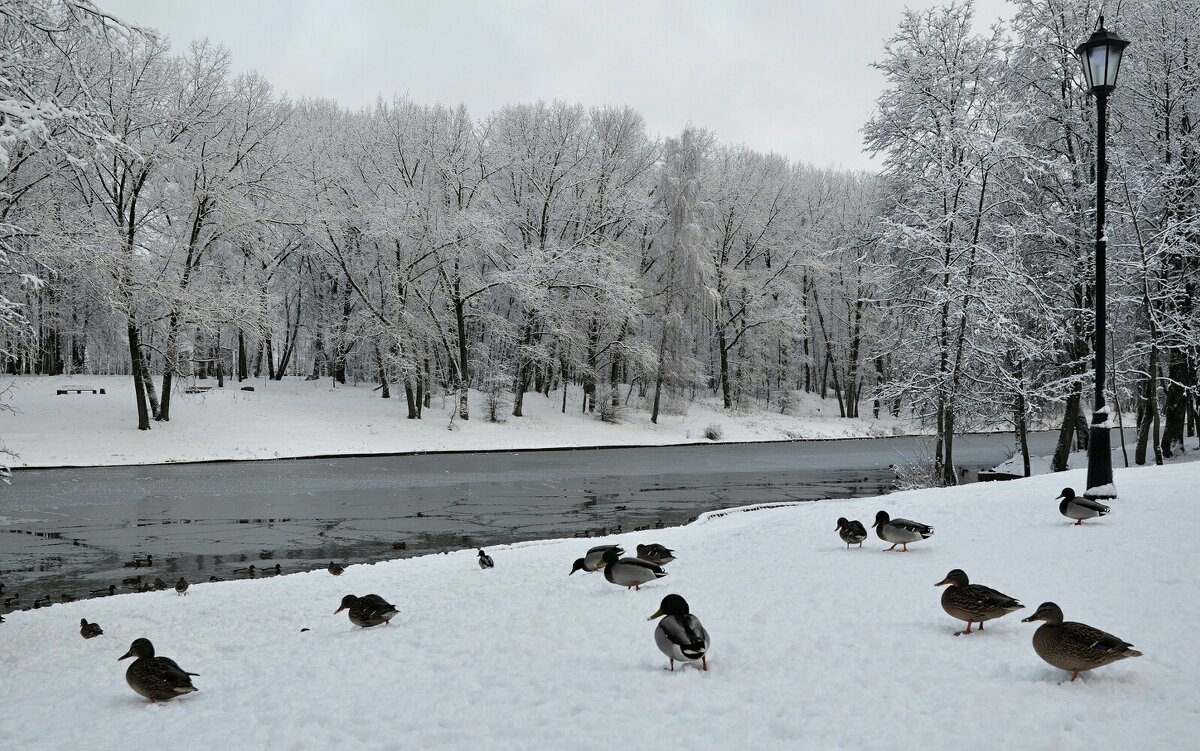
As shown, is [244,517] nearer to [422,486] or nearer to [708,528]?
[422,486]

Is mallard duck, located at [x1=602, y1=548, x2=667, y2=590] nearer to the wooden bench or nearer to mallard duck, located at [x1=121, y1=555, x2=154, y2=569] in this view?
mallard duck, located at [x1=121, y1=555, x2=154, y2=569]

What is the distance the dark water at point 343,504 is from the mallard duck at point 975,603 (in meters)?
9.41

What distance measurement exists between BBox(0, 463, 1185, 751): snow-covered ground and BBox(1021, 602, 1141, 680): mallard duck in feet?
0.48

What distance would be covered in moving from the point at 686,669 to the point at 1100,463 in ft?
23.8

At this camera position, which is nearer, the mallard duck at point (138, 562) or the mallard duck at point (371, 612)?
the mallard duck at point (371, 612)

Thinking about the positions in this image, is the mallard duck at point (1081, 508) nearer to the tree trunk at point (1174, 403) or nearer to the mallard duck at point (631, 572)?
the mallard duck at point (631, 572)

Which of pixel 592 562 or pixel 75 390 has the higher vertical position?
pixel 75 390

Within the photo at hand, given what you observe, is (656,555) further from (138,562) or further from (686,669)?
(138,562)

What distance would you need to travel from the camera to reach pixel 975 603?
18.6ft

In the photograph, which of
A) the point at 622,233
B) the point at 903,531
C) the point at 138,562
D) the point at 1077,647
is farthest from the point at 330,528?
the point at 622,233

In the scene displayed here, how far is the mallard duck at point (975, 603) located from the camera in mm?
5582

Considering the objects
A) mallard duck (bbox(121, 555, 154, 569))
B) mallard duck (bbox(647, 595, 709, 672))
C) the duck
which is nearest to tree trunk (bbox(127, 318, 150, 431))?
mallard duck (bbox(121, 555, 154, 569))

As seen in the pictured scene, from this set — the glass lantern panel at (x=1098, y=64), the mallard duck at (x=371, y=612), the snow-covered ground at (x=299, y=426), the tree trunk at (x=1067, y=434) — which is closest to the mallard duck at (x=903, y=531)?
the mallard duck at (x=371, y=612)

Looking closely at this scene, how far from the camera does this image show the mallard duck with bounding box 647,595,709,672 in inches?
209
